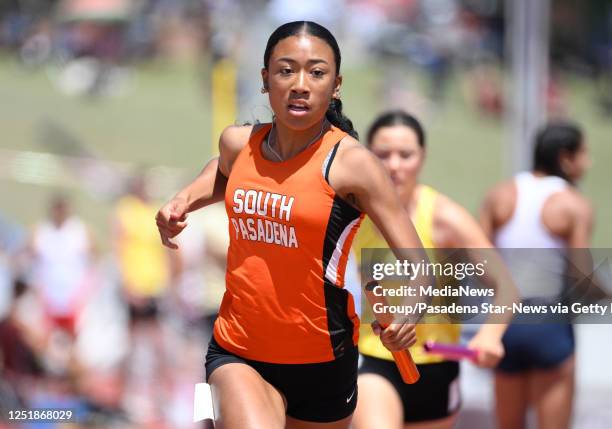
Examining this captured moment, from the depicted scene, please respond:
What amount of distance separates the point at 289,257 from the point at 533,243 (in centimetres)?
225

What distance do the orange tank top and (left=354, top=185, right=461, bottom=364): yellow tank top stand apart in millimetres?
946

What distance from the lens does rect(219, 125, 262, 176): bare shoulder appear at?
3.73m

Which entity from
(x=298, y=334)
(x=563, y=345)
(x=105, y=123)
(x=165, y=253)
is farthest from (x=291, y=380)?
(x=105, y=123)

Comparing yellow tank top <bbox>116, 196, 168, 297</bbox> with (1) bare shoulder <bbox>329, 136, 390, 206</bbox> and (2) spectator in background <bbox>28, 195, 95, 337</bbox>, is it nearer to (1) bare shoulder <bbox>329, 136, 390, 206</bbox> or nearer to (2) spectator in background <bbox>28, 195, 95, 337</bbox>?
(2) spectator in background <bbox>28, 195, 95, 337</bbox>

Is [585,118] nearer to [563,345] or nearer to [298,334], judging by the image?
[563,345]

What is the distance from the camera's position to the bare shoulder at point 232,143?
12.2ft

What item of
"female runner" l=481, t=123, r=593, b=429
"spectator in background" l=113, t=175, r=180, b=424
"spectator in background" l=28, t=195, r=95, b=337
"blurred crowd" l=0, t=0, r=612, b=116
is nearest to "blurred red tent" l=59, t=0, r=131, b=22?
"blurred crowd" l=0, t=0, r=612, b=116

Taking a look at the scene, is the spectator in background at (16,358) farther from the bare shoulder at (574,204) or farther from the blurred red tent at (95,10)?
the blurred red tent at (95,10)

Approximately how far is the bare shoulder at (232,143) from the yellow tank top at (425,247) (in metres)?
0.92

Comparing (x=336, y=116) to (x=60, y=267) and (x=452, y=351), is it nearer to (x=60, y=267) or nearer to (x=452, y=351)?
(x=452, y=351)

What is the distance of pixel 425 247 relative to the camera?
178 inches

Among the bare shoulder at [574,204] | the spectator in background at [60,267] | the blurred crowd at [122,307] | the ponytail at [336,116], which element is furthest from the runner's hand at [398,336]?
the spectator in background at [60,267]

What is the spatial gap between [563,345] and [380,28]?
14.4 m

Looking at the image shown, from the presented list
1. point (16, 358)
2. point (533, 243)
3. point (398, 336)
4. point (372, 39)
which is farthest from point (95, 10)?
point (398, 336)
